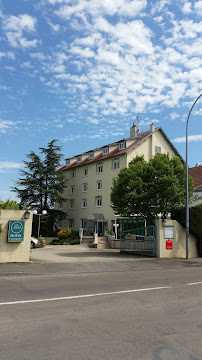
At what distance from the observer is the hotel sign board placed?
13.8 metres

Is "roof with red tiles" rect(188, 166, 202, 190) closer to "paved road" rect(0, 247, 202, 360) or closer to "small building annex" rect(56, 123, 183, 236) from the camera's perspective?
"small building annex" rect(56, 123, 183, 236)

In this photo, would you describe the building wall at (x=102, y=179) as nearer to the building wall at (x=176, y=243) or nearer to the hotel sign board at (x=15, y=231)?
the building wall at (x=176, y=243)

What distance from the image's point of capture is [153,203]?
22812 millimetres

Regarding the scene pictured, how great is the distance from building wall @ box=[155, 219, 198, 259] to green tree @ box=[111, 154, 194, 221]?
2066mm

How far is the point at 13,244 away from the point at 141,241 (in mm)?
9513

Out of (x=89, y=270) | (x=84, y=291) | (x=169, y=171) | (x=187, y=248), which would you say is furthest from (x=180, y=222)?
(x=84, y=291)

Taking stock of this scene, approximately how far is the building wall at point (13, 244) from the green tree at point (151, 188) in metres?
10.2

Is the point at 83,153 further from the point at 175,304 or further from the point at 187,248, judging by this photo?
the point at 175,304

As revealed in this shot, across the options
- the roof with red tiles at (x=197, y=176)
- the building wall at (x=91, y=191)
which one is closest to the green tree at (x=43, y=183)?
the building wall at (x=91, y=191)

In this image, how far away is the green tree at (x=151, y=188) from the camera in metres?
22.3

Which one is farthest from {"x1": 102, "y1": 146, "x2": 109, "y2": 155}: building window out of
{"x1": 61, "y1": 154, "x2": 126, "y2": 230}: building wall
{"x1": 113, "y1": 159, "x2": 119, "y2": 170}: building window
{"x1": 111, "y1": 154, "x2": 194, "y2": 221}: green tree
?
{"x1": 111, "y1": 154, "x2": 194, "y2": 221}: green tree

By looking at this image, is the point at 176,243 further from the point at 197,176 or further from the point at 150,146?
the point at 197,176

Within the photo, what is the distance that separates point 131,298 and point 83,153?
1617 inches

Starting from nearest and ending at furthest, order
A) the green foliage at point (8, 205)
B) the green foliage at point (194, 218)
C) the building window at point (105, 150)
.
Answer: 1. the green foliage at point (8, 205)
2. the green foliage at point (194, 218)
3. the building window at point (105, 150)
